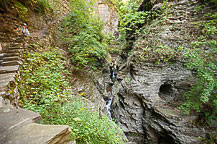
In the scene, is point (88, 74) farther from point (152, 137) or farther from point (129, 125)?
point (152, 137)

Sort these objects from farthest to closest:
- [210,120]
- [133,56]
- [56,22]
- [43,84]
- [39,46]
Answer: [56,22]
[133,56]
[210,120]
[39,46]
[43,84]

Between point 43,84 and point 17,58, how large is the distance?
131cm

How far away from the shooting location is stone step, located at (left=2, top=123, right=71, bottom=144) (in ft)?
3.40

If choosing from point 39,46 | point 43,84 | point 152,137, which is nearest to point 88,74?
point 39,46

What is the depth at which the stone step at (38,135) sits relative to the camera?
1035mm

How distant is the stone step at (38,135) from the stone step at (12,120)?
5 cm

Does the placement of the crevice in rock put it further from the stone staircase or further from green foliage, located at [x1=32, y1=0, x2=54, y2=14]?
green foliage, located at [x1=32, y1=0, x2=54, y2=14]

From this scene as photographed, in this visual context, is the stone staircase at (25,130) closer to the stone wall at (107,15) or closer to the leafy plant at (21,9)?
the leafy plant at (21,9)

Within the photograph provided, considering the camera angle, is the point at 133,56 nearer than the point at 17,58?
No

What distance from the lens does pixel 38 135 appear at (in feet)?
3.67

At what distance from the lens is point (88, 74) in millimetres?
7375

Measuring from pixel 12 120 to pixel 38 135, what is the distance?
0.56 metres

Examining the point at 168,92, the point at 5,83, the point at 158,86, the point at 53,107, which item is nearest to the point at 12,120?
the point at 53,107

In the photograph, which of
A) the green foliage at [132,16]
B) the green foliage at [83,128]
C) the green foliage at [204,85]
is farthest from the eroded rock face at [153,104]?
the green foliage at [83,128]
